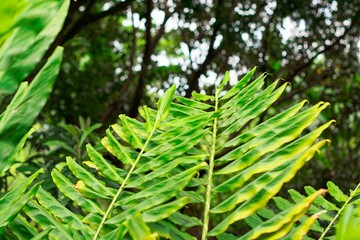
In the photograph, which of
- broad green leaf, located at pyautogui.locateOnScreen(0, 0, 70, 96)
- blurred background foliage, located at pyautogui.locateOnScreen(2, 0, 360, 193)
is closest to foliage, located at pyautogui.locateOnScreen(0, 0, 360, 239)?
broad green leaf, located at pyautogui.locateOnScreen(0, 0, 70, 96)

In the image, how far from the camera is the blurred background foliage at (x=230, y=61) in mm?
3809

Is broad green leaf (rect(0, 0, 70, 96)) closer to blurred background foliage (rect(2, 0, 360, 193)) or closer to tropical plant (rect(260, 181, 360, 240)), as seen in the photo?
tropical plant (rect(260, 181, 360, 240))

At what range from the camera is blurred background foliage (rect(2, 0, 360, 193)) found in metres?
3.81

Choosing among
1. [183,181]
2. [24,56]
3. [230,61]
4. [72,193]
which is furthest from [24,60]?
[230,61]

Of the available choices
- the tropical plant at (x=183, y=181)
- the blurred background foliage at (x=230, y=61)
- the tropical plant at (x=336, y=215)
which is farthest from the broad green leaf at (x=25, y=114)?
the blurred background foliage at (x=230, y=61)

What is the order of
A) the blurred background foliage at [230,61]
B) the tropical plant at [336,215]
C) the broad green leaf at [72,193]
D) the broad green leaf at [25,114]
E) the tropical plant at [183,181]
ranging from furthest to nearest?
1. the blurred background foliage at [230,61]
2. the broad green leaf at [72,193]
3. the tropical plant at [183,181]
4. the broad green leaf at [25,114]
5. the tropical plant at [336,215]

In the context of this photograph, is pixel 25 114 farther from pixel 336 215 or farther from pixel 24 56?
pixel 336 215

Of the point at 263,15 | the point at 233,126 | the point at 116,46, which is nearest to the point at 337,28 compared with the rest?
the point at 263,15

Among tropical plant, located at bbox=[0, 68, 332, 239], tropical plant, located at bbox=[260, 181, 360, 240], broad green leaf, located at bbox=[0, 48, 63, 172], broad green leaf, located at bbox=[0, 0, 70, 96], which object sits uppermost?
broad green leaf, located at bbox=[0, 0, 70, 96]

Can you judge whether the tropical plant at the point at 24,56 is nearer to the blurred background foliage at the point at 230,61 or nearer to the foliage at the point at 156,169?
the foliage at the point at 156,169

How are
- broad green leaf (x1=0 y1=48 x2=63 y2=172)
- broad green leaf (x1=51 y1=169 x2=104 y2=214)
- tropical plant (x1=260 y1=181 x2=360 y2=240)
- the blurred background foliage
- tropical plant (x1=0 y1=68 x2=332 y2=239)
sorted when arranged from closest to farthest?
tropical plant (x1=260 y1=181 x2=360 y2=240) → broad green leaf (x1=0 y1=48 x2=63 y2=172) → tropical plant (x1=0 y1=68 x2=332 y2=239) → broad green leaf (x1=51 y1=169 x2=104 y2=214) → the blurred background foliage

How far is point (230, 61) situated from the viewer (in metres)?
4.21

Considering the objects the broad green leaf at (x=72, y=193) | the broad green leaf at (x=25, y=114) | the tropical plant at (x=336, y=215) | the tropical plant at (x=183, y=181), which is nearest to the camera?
the tropical plant at (x=336, y=215)

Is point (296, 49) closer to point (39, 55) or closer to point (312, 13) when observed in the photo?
point (312, 13)
